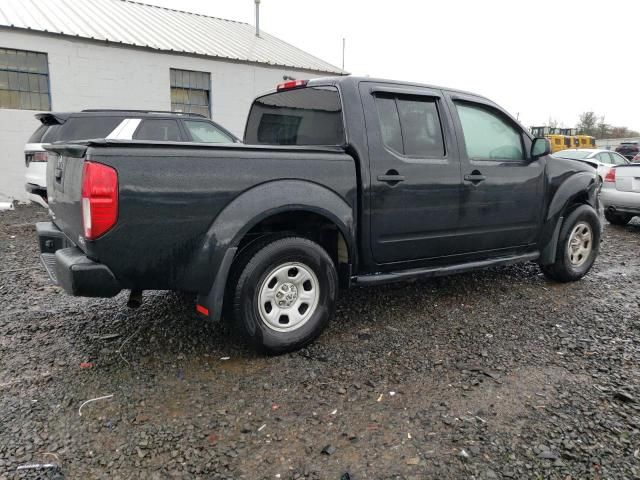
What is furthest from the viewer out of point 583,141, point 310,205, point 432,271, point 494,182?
point 583,141

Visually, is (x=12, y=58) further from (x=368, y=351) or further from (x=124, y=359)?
(x=368, y=351)

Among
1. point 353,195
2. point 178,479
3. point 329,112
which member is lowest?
point 178,479

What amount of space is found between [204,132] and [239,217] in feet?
18.5

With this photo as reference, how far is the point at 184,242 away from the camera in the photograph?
288cm

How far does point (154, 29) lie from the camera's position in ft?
44.8

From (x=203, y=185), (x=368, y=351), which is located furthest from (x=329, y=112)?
(x=368, y=351)

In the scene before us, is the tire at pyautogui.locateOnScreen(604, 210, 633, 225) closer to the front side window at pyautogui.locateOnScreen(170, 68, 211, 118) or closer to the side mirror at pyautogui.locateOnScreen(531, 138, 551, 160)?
the side mirror at pyautogui.locateOnScreen(531, 138, 551, 160)

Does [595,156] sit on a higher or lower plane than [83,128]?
lower

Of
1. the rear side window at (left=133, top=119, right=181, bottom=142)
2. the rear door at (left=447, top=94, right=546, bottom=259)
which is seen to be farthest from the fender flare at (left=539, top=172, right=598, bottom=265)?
the rear side window at (left=133, top=119, right=181, bottom=142)

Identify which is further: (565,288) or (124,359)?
(565,288)

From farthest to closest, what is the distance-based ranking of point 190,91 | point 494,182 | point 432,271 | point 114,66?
point 190,91 < point 114,66 < point 494,182 < point 432,271

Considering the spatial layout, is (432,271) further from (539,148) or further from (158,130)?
(158,130)

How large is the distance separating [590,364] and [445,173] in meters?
1.72

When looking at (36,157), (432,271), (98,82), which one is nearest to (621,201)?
(432,271)
